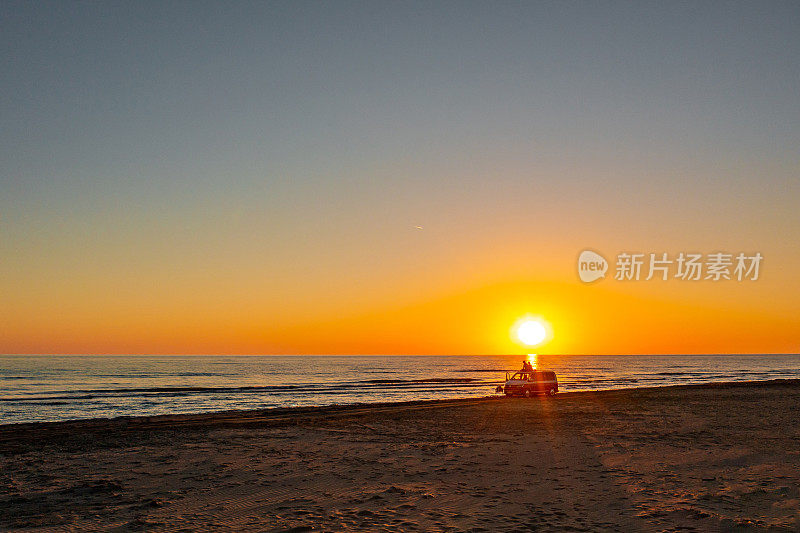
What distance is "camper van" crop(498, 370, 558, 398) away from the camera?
44.8 meters

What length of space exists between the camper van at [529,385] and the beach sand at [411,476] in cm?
1936

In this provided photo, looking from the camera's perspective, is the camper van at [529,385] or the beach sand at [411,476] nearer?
the beach sand at [411,476]

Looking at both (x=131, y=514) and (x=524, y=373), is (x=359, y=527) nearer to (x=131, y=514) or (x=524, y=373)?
(x=131, y=514)

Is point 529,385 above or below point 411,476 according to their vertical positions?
below

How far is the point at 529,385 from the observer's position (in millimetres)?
44969

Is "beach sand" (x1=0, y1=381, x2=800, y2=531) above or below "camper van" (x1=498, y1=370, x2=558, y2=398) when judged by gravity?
above

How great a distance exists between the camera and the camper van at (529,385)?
147 ft

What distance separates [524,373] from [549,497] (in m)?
35.5

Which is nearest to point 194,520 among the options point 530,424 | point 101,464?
point 101,464

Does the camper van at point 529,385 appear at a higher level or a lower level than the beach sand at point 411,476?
lower

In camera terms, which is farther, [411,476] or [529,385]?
[529,385]

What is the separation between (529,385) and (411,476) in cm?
3302

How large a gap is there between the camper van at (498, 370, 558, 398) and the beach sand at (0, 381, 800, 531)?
19359mm

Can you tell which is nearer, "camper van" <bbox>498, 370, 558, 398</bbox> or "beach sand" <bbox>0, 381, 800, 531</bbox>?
"beach sand" <bbox>0, 381, 800, 531</bbox>
